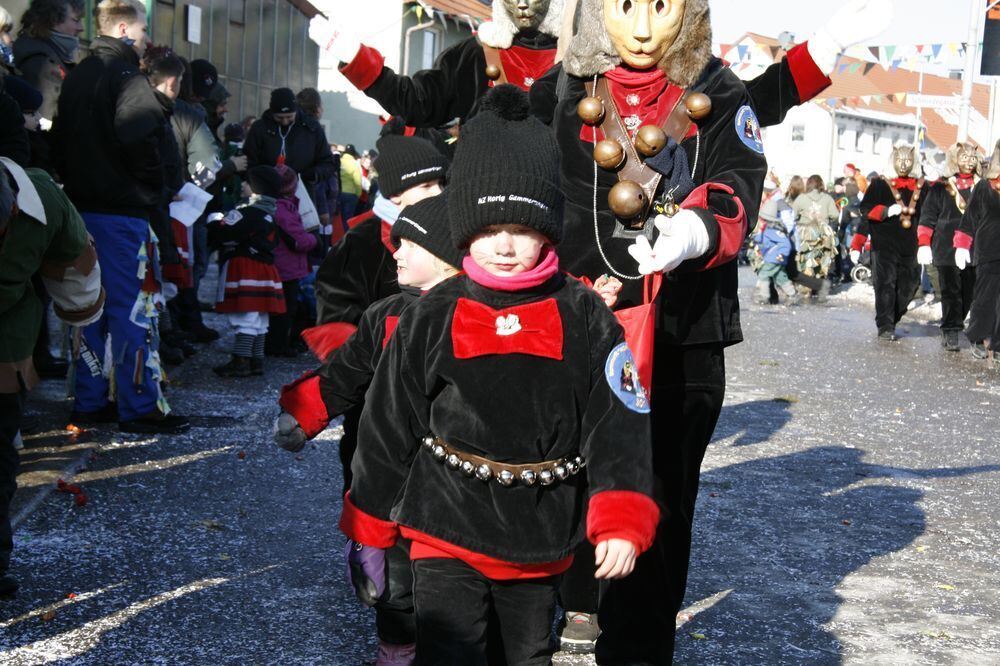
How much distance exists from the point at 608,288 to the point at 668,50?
2.35 ft

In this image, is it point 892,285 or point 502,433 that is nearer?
point 502,433

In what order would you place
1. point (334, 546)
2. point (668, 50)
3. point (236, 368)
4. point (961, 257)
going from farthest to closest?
1. point (961, 257)
2. point (236, 368)
3. point (334, 546)
4. point (668, 50)

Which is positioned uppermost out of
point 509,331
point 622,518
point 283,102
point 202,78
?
point 202,78

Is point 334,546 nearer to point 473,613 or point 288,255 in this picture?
point 473,613

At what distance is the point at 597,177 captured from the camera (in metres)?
3.88

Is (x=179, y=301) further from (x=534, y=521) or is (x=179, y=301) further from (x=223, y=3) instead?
(x=223, y=3)

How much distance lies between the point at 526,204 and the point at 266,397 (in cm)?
598

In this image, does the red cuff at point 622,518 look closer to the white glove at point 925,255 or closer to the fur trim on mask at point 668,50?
the fur trim on mask at point 668,50

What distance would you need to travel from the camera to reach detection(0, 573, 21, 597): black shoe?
177 inches

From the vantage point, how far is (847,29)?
152 inches

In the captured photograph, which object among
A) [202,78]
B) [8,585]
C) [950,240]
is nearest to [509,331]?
[8,585]

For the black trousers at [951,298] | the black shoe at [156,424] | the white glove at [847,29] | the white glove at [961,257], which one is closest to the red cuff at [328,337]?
the white glove at [847,29]

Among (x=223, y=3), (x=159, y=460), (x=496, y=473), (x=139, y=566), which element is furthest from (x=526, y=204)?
(x=223, y=3)

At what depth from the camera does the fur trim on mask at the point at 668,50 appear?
12.4 ft
